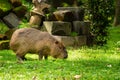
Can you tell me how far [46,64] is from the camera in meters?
10.1

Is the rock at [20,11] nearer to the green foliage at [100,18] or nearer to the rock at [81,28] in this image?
the rock at [81,28]

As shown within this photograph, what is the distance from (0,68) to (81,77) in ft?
7.38

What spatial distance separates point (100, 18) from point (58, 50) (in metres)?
6.65

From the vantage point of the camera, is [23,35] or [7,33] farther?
[7,33]

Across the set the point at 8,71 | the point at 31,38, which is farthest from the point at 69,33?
the point at 8,71

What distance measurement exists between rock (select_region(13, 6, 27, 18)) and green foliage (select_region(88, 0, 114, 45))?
2.92 m

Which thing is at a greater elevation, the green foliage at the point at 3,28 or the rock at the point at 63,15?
the rock at the point at 63,15

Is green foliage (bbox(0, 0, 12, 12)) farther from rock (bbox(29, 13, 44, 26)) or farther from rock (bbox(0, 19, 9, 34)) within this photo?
rock (bbox(29, 13, 44, 26))

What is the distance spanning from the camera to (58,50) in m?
11.9

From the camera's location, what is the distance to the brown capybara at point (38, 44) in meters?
11.8

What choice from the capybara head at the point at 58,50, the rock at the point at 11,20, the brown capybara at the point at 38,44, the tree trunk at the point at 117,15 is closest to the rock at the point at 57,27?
the rock at the point at 11,20

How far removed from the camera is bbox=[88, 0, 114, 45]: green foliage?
59.2ft

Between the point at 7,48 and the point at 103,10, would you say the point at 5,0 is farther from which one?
the point at 103,10

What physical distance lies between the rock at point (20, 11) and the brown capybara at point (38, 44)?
612 cm
